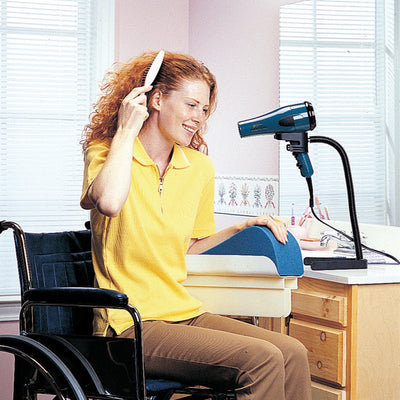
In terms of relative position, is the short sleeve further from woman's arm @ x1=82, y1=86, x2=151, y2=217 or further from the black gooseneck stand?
the black gooseneck stand

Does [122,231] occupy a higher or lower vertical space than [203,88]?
lower

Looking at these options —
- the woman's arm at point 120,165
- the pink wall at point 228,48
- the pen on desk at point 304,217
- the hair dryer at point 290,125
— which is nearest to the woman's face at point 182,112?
the woman's arm at point 120,165

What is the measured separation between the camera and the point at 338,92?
2.65 m

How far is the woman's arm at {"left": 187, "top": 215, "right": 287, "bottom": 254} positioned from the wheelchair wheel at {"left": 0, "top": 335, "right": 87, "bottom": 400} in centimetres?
58

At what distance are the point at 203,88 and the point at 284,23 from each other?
1098mm

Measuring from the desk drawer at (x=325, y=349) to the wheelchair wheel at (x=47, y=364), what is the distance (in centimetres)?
82

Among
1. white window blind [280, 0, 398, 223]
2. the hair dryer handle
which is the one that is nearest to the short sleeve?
the hair dryer handle

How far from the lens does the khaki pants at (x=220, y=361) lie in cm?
164

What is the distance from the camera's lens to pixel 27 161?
3.19 metres

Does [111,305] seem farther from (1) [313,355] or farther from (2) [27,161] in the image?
(2) [27,161]

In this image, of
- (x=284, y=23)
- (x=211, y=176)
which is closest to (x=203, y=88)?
(x=211, y=176)

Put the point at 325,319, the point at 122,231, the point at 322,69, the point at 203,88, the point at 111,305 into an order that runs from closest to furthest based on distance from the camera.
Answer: the point at 111,305, the point at 122,231, the point at 203,88, the point at 325,319, the point at 322,69

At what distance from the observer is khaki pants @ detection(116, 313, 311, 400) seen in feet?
5.37

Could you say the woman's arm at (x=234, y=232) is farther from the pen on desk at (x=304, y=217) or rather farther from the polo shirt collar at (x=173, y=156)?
the pen on desk at (x=304, y=217)
